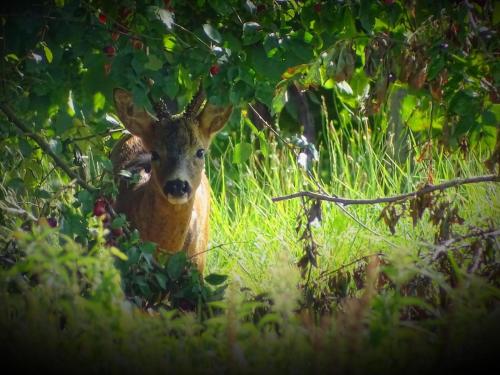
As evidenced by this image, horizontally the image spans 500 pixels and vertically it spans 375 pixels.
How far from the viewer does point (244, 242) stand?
6.11m

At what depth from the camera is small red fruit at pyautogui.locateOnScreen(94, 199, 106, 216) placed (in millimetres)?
4635

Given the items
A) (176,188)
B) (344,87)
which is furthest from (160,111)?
(344,87)

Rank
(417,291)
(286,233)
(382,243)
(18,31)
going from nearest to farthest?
(18,31) < (417,291) < (382,243) < (286,233)

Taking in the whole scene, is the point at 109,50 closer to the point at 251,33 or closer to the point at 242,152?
the point at 251,33

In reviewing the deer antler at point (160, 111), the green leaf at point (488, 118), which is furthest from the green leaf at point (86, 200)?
the green leaf at point (488, 118)

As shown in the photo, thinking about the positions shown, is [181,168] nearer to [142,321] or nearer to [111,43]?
[111,43]

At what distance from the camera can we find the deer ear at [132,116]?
5.86m

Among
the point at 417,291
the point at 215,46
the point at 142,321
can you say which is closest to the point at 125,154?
the point at 215,46

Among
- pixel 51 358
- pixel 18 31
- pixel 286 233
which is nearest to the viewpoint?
pixel 51 358

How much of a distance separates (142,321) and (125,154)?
319 centimetres

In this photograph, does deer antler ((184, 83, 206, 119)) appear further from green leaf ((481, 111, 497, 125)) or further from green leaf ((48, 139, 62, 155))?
green leaf ((481, 111, 497, 125))

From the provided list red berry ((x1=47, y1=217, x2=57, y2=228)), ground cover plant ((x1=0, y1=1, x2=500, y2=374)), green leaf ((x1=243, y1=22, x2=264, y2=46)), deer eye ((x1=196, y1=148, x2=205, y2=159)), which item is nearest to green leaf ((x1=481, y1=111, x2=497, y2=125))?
ground cover plant ((x1=0, y1=1, x2=500, y2=374))

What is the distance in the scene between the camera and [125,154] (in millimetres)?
6719

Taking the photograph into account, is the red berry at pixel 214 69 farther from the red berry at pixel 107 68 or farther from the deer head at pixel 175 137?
the deer head at pixel 175 137
